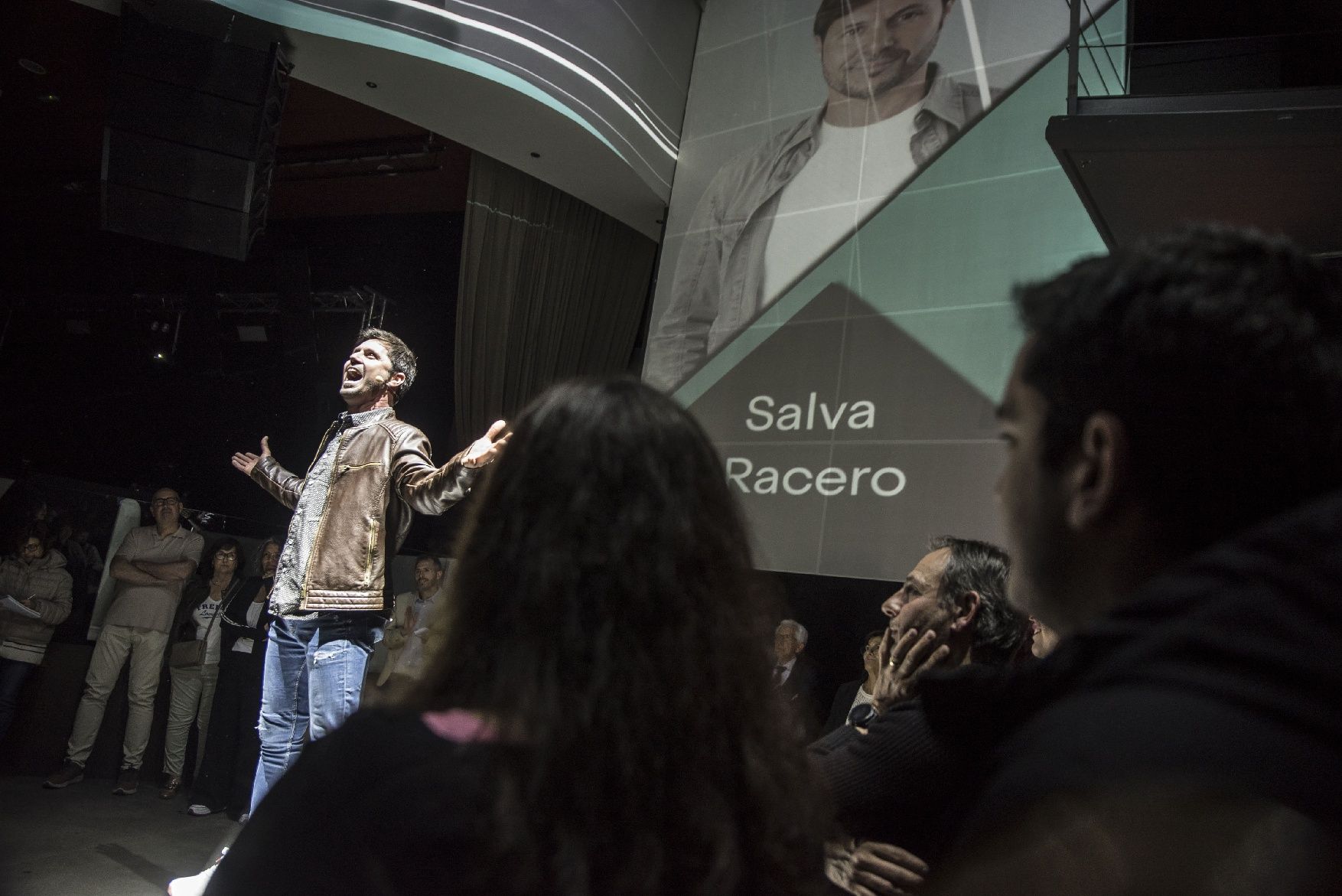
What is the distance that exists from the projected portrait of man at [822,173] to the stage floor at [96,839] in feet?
10.1

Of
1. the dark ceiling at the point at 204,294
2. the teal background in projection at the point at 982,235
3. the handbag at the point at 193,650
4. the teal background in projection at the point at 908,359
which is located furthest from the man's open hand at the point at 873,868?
the dark ceiling at the point at 204,294

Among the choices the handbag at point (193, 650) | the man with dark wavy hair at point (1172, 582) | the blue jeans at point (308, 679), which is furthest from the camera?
the handbag at point (193, 650)

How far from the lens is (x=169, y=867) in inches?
118

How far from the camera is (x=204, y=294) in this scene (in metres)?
7.53

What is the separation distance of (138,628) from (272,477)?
2.42 meters

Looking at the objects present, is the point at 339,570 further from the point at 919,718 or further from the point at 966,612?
the point at 919,718

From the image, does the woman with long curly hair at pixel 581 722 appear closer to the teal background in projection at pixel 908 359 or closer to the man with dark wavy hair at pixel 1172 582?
the man with dark wavy hair at pixel 1172 582

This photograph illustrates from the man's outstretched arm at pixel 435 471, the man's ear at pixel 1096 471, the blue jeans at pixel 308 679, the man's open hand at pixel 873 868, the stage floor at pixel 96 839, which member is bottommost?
the stage floor at pixel 96 839

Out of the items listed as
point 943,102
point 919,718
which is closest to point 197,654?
point 943,102

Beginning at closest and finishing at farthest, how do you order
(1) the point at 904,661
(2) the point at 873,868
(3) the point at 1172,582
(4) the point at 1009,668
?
1. (3) the point at 1172,582
2. (4) the point at 1009,668
3. (2) the point at 873,868
4. (1) the point at 904,661

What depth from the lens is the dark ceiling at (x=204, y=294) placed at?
19.3 feet

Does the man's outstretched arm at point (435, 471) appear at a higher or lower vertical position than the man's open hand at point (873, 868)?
higher

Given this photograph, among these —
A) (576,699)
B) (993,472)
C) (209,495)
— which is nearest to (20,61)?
(209,495)

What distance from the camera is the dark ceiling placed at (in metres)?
5.88
